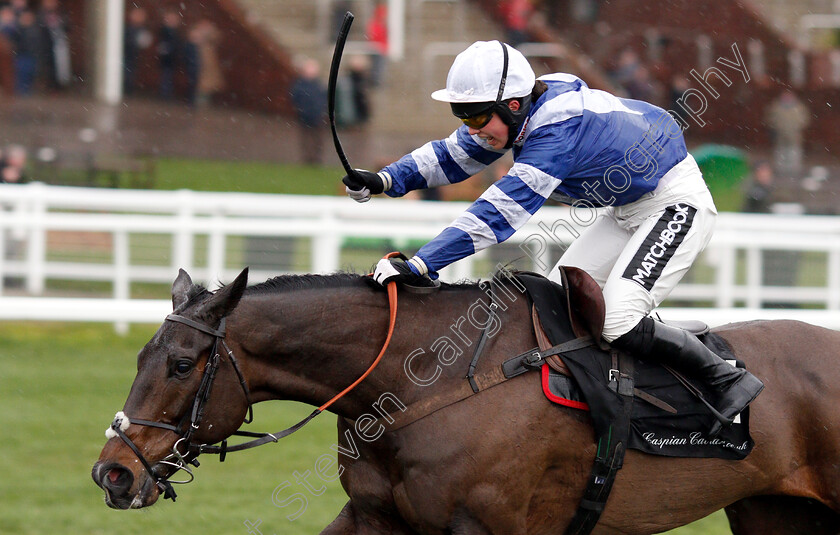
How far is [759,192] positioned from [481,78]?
9.36 metres

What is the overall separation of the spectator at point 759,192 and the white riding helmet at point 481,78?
908cm

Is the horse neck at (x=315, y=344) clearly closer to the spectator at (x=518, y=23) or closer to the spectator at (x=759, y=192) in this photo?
the spectator at (x=759, y=192)

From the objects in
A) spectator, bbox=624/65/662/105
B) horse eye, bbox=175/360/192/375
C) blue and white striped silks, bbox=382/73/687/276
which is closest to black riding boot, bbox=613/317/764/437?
blue and white striped silks, bbox=382/73/687/276

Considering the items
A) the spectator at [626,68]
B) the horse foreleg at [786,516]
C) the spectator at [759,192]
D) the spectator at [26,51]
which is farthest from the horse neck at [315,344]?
the spectator at [26,51]

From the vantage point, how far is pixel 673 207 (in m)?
3.91

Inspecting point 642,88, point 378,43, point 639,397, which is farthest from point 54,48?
point 639,397

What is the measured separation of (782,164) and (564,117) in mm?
13140

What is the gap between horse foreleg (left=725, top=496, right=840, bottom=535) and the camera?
415 cm

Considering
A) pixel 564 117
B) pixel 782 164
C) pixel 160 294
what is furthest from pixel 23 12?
pixel 564 117

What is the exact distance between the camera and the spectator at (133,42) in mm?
16609

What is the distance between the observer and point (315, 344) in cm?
356

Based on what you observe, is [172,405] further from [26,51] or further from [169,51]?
[26,51]

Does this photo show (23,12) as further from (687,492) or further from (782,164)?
(687,492)

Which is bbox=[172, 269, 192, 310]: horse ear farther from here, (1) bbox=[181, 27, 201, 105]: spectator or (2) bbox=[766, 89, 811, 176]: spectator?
(1) bbox=[181, 27, 201, 105]: spectator
